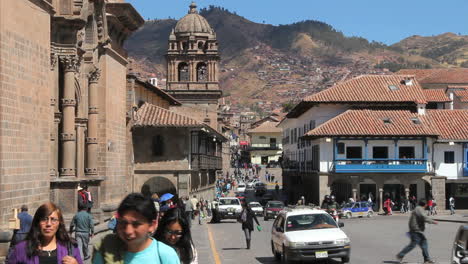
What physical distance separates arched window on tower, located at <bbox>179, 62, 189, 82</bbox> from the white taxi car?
65.9 meters

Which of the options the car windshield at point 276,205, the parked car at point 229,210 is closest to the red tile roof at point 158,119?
the parked car at point 229,210

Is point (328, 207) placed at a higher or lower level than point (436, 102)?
lower

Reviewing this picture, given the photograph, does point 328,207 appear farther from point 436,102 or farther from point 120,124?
point 436,102

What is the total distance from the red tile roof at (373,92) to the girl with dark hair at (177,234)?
2036 inches

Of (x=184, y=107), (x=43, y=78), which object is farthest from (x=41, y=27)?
(x=184, y=107)

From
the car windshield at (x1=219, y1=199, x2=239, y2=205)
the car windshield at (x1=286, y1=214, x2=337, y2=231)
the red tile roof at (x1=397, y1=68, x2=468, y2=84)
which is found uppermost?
the red tile roof at (x1=397, y1=68, x2=468, y2=84)

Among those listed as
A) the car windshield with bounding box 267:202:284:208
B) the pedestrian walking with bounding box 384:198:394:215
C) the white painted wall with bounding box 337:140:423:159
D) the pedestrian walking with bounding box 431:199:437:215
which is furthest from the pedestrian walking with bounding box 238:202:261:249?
the white painted wall with bounding box 337:140:423:159

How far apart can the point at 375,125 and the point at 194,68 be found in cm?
3293

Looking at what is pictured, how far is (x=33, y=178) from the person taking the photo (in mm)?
19750

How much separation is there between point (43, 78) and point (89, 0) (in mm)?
7672

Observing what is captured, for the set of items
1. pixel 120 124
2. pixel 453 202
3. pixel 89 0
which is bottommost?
pixel 453 202

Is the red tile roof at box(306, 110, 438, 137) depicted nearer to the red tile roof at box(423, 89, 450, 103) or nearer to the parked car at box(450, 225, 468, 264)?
the red tile roof at box(423, 89, 450, 103)

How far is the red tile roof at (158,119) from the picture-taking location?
152ft

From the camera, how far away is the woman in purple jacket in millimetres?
7176
